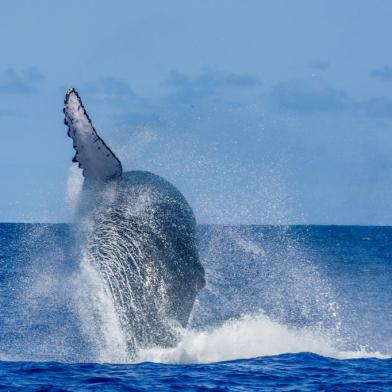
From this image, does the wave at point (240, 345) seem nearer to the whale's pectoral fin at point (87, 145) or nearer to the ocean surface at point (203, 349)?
the ocean surface at point (203, 349)

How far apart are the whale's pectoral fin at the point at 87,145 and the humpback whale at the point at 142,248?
0.08ft

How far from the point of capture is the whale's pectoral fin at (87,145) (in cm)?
1257

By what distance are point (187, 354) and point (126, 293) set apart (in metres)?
1.81

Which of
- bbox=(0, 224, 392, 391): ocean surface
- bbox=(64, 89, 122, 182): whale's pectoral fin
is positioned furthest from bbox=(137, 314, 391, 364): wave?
bbox=(64, 89, 122, 182): whale's pectoral fin

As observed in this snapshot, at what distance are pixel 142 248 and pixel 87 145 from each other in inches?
89.7

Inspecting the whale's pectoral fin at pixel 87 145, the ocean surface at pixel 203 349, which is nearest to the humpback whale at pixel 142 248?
the whale's pectoral fin at pixel 87 145

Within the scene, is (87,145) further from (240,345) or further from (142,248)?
(240,345)

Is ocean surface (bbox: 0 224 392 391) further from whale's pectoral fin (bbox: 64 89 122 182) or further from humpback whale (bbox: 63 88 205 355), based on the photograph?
whale's pectoral fin (bbox: 64 89 122 182)

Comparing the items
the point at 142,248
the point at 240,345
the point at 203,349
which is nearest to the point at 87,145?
the point at 142,248

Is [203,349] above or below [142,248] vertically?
below

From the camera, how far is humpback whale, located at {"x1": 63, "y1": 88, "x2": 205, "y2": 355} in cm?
1348

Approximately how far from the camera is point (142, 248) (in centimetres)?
A: 1408

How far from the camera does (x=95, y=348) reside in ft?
70.3

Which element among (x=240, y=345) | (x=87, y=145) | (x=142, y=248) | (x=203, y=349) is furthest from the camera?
(x=240, y=345)
